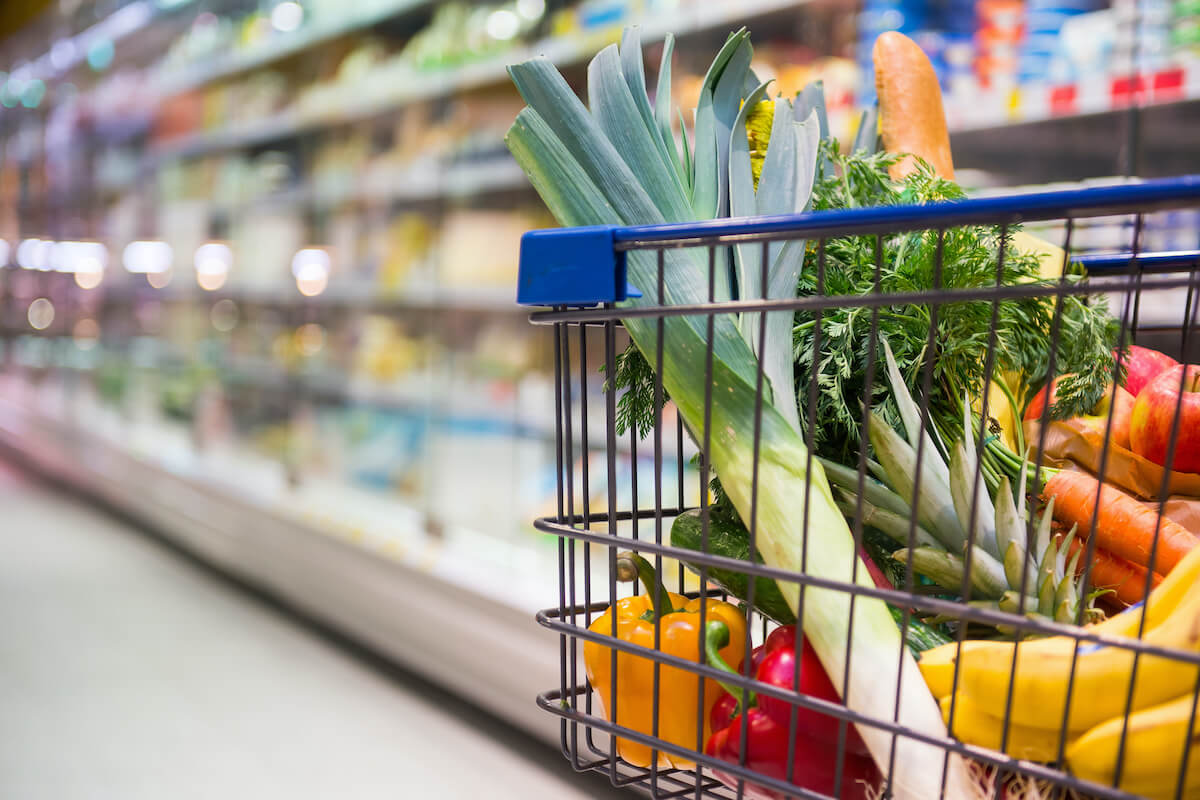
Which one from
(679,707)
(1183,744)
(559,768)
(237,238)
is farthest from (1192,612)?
(237,238)

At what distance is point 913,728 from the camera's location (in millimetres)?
584

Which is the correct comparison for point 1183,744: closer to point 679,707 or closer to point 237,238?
point 679,707

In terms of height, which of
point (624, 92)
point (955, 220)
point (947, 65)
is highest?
point (947, 65)

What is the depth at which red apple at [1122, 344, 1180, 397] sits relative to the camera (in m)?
0.80

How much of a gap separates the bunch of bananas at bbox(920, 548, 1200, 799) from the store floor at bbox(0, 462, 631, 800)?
5.58 feet

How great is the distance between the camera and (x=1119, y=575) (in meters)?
0.71

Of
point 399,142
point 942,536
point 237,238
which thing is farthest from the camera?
point 237,238

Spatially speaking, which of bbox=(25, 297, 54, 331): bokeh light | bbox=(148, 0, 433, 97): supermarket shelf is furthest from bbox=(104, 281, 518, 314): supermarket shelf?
bbox=(25, 297, 54, 331): bokeh light

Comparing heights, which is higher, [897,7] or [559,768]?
[897,7]

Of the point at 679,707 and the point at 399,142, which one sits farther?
the point at 399,142

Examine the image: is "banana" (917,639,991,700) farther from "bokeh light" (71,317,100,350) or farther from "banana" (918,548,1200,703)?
"bokeh light" (71,317,100,350)

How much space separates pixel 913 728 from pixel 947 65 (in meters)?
1.62

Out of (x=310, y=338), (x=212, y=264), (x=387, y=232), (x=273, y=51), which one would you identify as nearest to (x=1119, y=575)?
(x=387, y=232)

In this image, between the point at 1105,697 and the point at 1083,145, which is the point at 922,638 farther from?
the point at 1083,145
